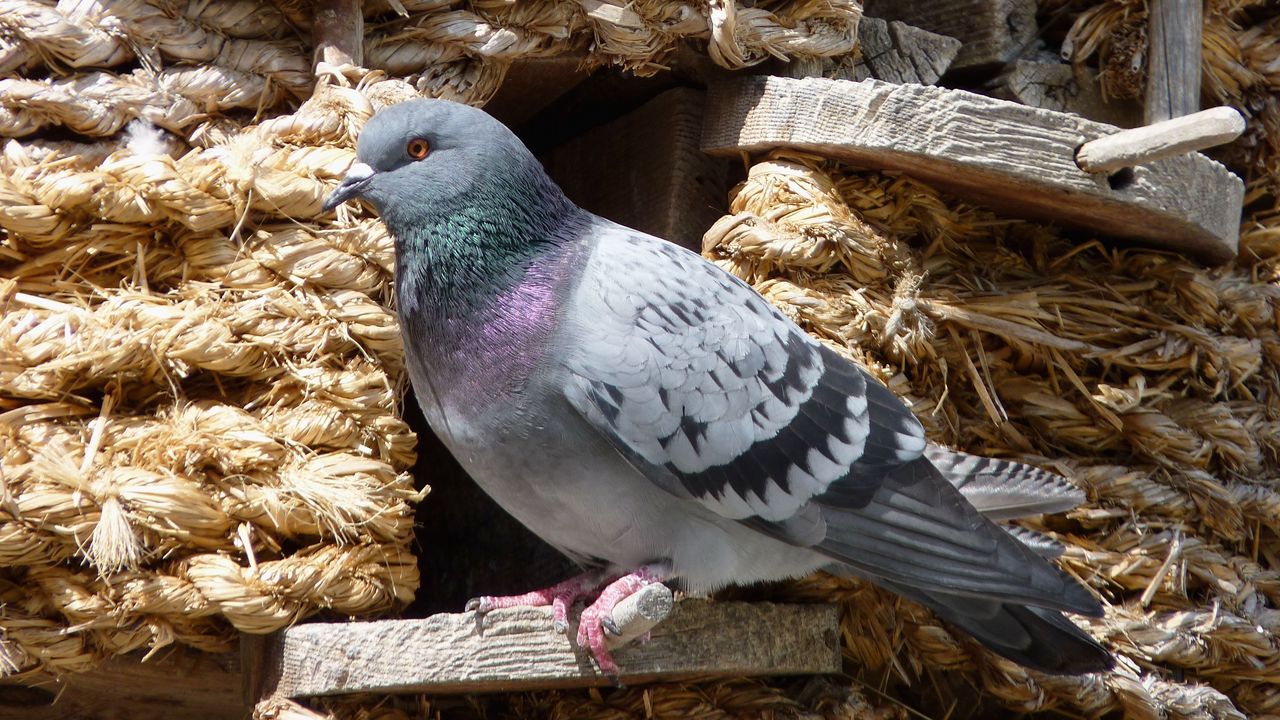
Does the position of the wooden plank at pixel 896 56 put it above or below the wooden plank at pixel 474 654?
above

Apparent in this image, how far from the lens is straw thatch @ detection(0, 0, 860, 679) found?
1.94 m

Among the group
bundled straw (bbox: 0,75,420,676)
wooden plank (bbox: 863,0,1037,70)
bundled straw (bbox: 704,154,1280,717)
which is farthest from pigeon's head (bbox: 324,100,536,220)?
wooden plank (bbox: 863,0,1037,70)

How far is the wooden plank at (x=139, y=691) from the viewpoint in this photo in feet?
7.14

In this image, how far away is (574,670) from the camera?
6.55ft

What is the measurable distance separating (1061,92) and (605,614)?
5.68ft

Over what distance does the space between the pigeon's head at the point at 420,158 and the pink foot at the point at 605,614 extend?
0.67 meters

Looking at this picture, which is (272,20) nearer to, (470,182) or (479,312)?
(470,182)

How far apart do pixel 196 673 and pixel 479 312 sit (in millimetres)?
876

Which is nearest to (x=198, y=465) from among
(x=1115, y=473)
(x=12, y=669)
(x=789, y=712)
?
(x=12, y=669)

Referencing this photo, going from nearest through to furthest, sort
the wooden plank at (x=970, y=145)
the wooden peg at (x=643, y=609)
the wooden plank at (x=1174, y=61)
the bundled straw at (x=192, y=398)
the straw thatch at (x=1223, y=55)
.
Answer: the wooden peg at (x=643, y=609), the bundled straw at (x=192, y=398), the wooden plank at (x=970, y=145), the wooden plank at (x=1174, y=61), the straw thatch at (x=1223, y=55)

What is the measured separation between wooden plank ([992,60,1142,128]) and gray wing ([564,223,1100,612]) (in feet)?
3.42

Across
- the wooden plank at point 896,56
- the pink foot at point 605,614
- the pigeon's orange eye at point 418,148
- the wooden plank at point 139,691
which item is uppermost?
the pigeon's orange eye at point 418,148

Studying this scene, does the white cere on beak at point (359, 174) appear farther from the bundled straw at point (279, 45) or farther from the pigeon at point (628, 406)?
the bundled straw at point (279, 45)

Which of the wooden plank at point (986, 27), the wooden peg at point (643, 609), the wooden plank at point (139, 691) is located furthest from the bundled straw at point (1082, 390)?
the wooden plank at point (139, 691)
